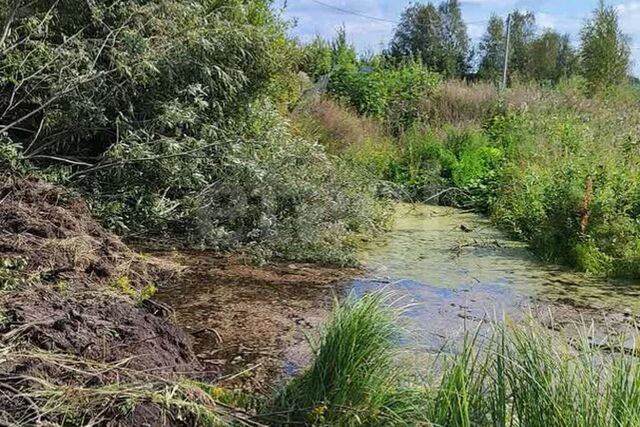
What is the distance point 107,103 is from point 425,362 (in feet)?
17.0

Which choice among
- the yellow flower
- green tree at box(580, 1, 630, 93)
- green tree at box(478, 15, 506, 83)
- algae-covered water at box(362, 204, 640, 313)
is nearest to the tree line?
green tree at box(478, 15, 506, 83)

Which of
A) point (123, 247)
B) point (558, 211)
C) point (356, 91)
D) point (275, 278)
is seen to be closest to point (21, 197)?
point (123, 247)

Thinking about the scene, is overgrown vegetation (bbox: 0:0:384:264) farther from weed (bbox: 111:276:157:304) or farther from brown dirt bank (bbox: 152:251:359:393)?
weed (bbox: 111:276:157:304)

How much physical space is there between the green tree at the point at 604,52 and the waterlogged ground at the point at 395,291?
14.7 m

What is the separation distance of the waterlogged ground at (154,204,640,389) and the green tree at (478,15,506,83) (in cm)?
2398

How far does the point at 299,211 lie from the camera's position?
7828mm

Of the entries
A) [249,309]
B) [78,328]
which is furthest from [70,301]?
[249,309]

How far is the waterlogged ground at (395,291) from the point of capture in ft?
15.4

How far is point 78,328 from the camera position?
3.91 meters

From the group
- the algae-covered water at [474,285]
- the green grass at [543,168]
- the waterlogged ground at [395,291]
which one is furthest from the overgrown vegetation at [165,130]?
the green grass at [543,168]

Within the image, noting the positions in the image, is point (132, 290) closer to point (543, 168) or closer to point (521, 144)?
point (543, 168)

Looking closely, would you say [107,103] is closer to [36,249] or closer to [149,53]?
[149,53]

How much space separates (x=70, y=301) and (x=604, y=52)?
65.8 feet

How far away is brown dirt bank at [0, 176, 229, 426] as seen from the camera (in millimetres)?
3092
